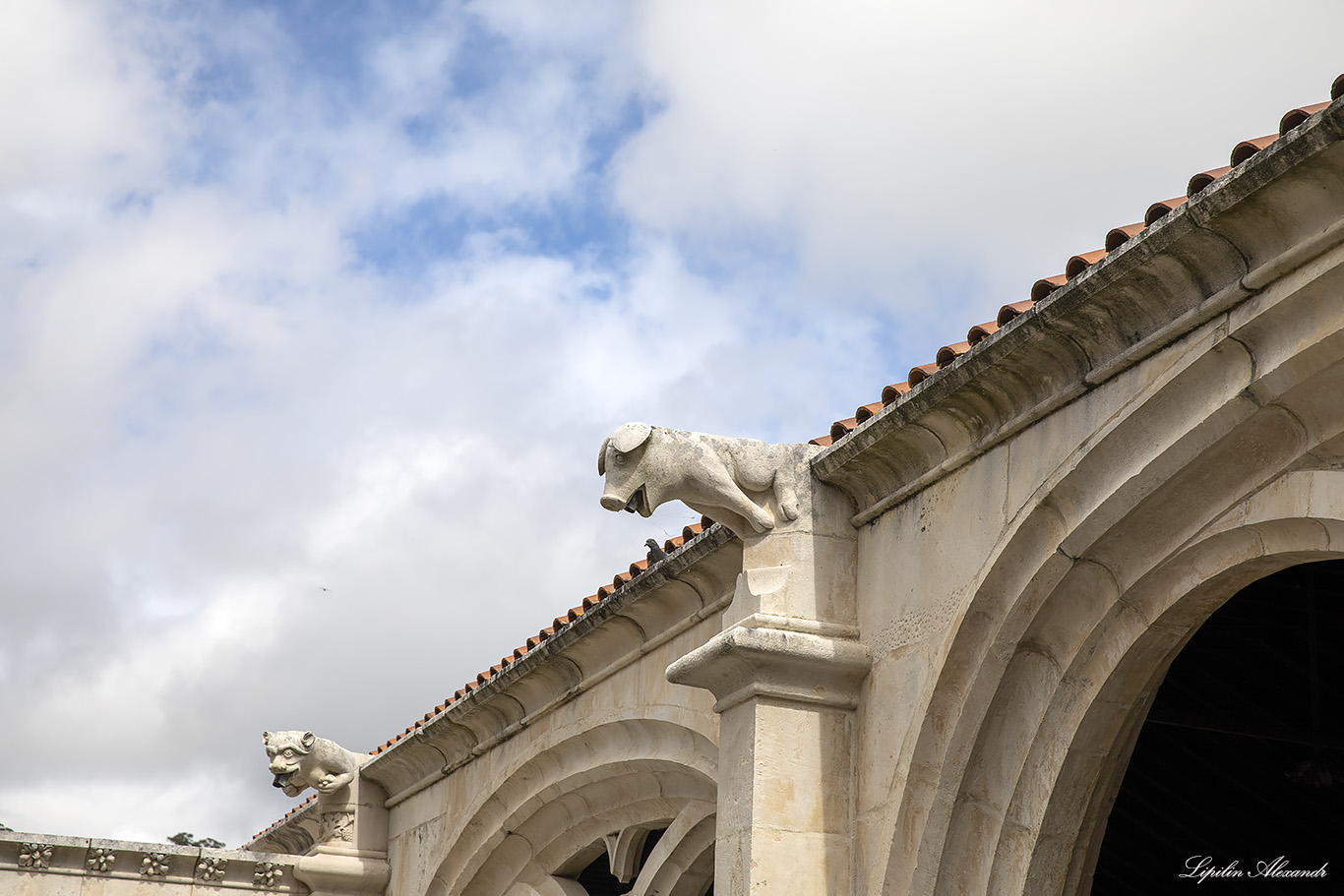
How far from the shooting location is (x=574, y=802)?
333 inches

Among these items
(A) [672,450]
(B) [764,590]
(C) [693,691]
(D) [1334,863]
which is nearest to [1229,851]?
(D) [1334,863]

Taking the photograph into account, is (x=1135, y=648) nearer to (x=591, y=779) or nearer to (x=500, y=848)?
(x=591, y=779)

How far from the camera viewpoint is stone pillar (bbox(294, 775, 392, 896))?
→ 32.3 ft

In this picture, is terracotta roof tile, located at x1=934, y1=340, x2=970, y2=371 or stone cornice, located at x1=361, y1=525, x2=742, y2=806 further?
stone cornice, located at x1=361, y1=525, x2=742, y2=806

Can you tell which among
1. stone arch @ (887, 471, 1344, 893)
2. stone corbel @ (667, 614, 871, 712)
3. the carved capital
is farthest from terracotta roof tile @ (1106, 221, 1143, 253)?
the carved capital

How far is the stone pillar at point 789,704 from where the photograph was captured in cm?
516

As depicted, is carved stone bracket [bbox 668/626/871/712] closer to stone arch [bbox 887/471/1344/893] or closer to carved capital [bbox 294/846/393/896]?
stone arch [bbox 887/471/1344/893]

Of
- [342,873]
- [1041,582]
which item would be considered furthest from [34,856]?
[1041,582]

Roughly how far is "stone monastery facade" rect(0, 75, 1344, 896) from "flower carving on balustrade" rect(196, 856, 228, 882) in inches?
147

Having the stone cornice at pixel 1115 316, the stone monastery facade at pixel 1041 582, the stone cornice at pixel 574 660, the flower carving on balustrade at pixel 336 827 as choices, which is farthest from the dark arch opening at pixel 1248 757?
the flower carving on balustrade at pixel 336 827

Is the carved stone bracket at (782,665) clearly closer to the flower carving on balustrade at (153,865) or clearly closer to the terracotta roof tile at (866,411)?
the terracotta roof tile at (866,411)

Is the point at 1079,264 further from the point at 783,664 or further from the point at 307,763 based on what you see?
the point at 307,763

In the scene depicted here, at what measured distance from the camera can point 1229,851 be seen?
23.2ft

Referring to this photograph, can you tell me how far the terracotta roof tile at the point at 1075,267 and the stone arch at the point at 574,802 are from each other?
1988 millimetres
